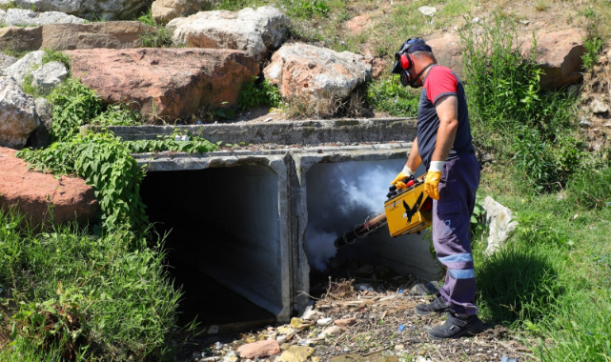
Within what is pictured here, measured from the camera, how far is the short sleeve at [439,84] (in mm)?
3680

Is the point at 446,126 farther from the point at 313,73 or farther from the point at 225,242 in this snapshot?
the point at 225,242

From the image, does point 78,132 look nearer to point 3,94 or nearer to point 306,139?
point 3,94

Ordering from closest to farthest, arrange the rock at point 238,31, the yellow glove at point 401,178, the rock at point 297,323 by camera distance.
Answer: the yellow glove at point 401,178 < the rock at point 297,323 < the rock at point 238,31

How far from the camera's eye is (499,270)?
14.5 feet

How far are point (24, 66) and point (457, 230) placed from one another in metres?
5.31

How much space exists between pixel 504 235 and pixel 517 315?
1.11 metres

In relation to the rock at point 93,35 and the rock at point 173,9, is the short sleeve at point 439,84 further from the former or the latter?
the rock at point 173,9

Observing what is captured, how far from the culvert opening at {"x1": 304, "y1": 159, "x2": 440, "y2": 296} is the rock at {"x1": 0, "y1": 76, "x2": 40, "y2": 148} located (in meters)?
3.33

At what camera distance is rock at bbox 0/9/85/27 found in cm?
811

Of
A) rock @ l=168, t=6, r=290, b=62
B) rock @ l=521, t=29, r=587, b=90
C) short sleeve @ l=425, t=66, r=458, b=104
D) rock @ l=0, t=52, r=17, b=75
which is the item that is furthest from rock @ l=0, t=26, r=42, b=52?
rock @ l=521, t=29, r=587, b=90

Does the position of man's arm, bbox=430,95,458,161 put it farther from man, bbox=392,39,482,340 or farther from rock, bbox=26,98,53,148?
rock, bbox=26,98,53,148

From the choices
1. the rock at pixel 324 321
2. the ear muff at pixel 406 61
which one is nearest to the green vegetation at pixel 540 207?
the rock at pixel 324 321

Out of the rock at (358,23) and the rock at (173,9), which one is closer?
the rock at (173,9)

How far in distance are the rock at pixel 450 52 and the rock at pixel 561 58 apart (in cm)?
82
